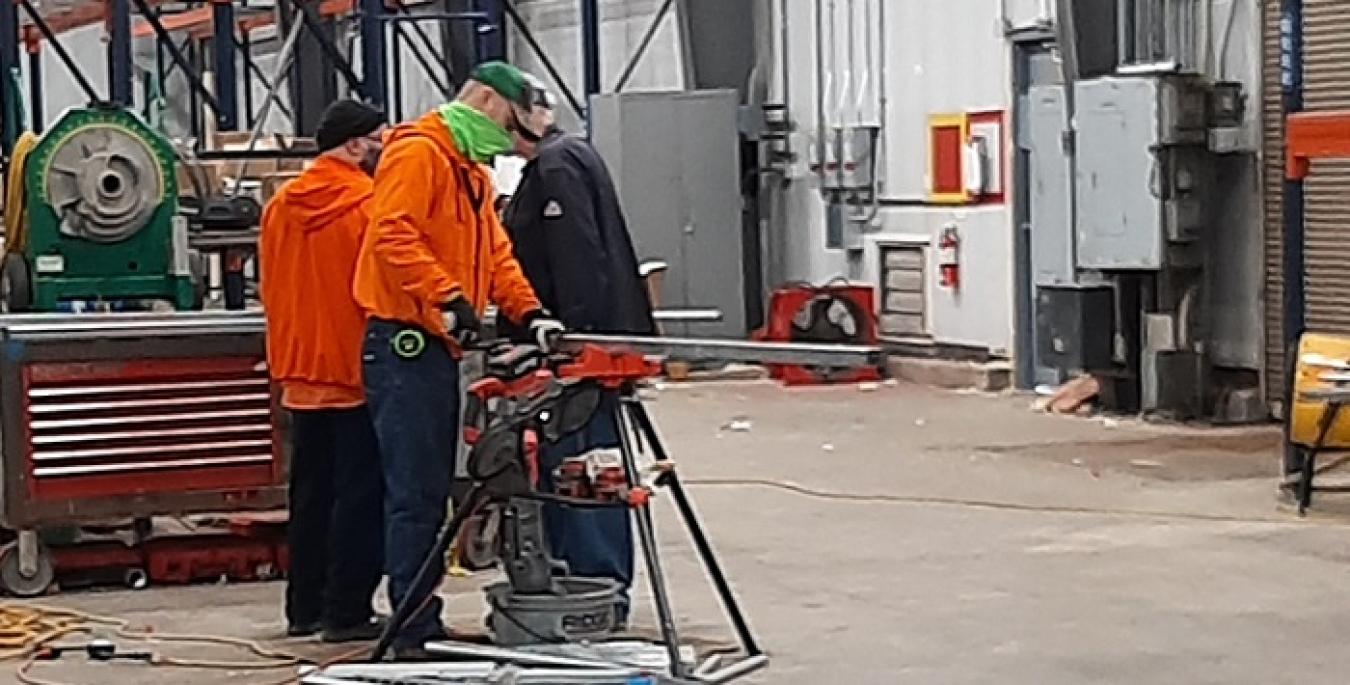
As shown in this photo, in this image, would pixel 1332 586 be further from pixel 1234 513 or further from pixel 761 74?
pixel 761 74

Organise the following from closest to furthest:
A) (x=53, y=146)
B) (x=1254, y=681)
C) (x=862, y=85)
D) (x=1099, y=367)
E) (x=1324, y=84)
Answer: (x=1254, y=681) → (x=53, y=146) → (x=1324, y=84) → (x=1099, y=367) → (x=862, y=85)

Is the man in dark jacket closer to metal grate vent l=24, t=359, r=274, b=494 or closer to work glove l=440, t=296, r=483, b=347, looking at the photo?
work glove l=440, t=296, r=483, b=347

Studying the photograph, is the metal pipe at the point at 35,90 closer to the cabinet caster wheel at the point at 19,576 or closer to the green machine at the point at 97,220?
the green machine at the point at 97,220

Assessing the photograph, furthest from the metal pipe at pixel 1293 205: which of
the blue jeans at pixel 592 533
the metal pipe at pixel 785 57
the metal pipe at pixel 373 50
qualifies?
the metal pipe at pixel 785 57

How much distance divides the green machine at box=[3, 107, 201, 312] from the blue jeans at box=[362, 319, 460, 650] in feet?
8.62

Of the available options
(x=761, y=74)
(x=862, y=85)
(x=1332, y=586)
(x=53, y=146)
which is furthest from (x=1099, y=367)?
(x=53, y=146)

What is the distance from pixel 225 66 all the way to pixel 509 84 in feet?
46.3

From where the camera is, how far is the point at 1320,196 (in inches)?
543

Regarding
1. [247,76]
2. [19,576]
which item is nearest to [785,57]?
[247,76]

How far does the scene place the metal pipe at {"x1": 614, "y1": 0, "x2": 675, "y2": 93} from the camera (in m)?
19.7

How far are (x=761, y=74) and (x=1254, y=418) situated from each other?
635 cm

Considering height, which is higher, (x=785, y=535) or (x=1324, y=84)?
(x=1324, y=84)

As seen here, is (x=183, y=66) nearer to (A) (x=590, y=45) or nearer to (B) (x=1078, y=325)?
(A) (x=590, y=45)

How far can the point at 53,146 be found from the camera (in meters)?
9.24
